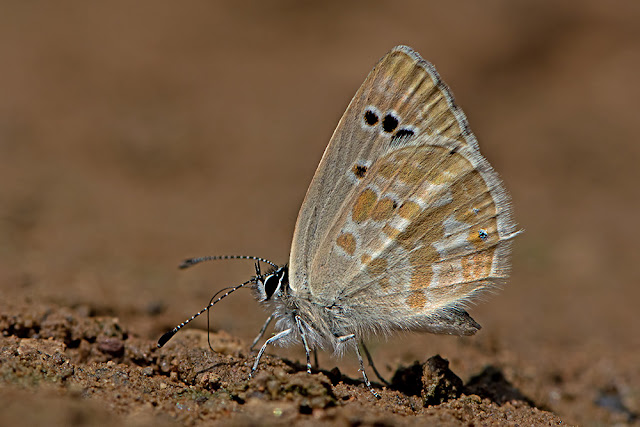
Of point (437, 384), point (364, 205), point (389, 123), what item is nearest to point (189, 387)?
point (437, 384)

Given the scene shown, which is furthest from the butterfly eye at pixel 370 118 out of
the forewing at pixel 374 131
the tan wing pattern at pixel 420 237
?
the tan wing pattern at pixel 420 237

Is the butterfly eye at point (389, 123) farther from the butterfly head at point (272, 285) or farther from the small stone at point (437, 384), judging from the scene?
the small stone at point (437, 384)

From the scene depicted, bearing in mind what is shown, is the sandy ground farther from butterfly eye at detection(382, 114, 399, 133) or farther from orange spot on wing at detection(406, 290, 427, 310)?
butterfly eye at detection(382, 114, 399, 133)

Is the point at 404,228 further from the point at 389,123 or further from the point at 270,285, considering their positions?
the point at 270,285

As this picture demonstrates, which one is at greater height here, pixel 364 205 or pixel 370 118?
pixel 370 118

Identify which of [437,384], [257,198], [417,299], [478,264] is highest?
[257,198]
